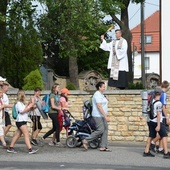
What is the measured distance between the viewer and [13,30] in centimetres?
2612

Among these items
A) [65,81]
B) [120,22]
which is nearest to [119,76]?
[120,22]

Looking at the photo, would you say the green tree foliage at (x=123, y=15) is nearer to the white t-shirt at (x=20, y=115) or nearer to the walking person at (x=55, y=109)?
the walking person at (x=55, y=109)

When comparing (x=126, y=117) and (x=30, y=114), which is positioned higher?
(x=30, y=114)

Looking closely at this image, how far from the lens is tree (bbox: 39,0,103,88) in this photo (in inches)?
870

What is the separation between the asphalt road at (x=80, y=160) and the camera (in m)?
12.4

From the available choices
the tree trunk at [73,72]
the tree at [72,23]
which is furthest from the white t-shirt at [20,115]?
the tree trunk at [73,72]

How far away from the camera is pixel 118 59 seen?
61.2 ft

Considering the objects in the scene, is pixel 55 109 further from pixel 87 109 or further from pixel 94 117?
pixel 94 117

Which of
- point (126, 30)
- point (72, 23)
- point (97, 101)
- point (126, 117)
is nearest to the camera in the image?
point (97, 101)

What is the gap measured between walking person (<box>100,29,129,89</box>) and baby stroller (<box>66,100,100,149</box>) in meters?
3.05

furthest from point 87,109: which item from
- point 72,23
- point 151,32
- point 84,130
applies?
point 151,32

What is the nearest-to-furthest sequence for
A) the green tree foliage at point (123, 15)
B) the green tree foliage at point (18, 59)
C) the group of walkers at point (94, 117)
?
the group of walkers at point (94, 117) → the green tree foliage at point (123, 15) → the green tree foliage at point (18, 59)

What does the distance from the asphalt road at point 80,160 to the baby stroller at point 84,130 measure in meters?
0.42

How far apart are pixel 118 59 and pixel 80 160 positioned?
19.4ft
